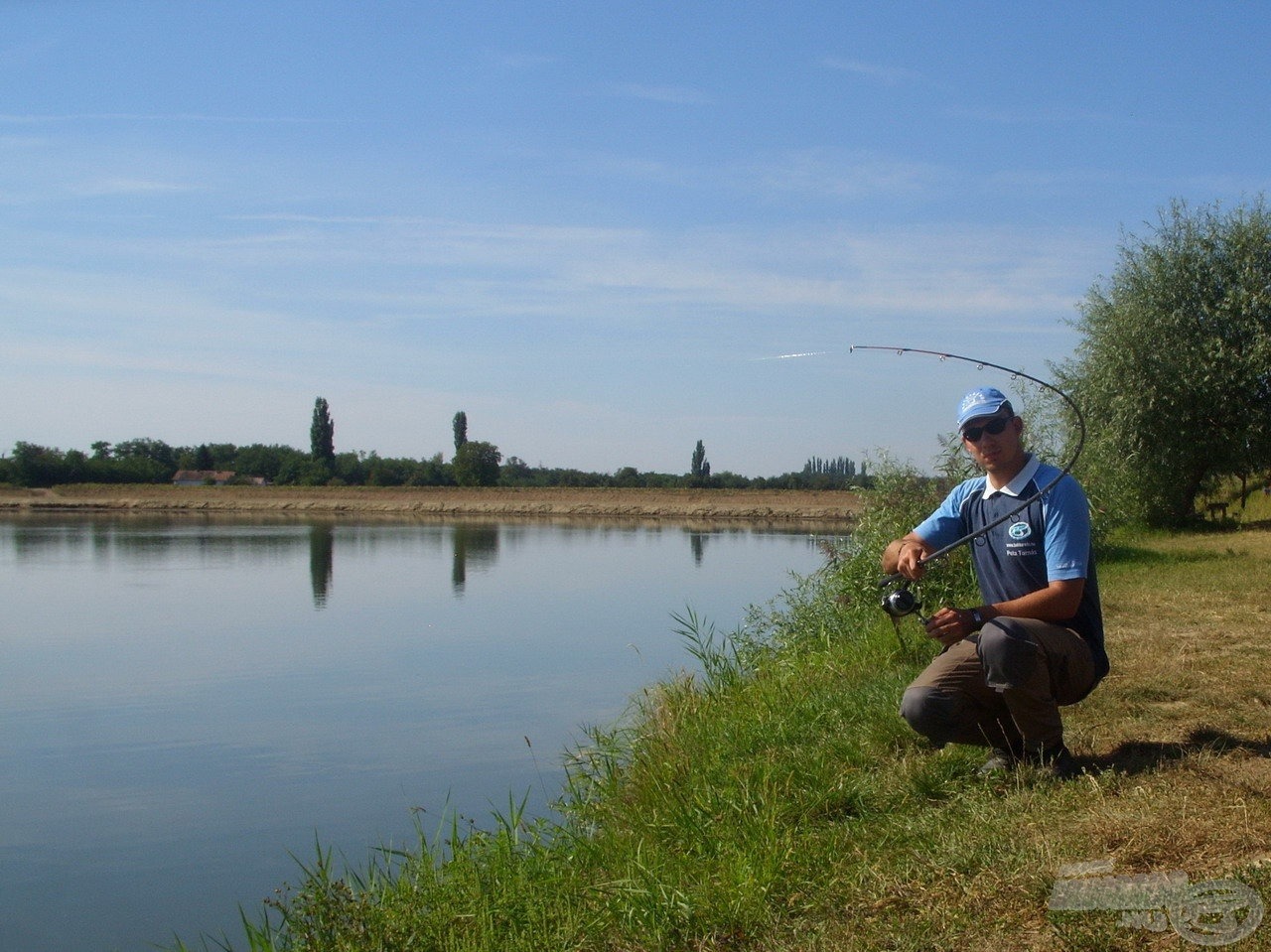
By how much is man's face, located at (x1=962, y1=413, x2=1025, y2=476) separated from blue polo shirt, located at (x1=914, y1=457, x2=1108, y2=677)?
0.06 metres

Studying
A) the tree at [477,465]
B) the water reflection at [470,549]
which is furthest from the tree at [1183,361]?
the tree at [477,465]

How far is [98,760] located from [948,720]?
23.6 feet

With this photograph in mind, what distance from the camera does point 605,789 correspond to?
6762mm

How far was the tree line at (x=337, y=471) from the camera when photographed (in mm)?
68250

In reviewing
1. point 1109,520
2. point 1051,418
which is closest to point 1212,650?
point 1109,520

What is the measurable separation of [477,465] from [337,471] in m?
11.2

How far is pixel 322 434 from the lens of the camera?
80.0 metres

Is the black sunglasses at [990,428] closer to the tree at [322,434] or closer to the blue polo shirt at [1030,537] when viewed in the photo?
the blue polo shirt at [1030,537]

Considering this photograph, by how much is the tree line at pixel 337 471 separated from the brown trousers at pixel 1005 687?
56.8 meters

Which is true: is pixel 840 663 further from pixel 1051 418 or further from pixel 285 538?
pixel 285 538

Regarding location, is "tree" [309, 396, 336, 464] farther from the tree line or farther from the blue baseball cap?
the blue baseball cap

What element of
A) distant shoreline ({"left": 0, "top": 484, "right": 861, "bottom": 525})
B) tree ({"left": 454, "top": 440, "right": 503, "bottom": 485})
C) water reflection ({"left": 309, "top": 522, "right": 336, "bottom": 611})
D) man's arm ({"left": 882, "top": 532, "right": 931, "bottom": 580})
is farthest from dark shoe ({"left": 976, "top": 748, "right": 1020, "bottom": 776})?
tree ({"left": 454, "top": 440, "right": 503, "bottom": 485})

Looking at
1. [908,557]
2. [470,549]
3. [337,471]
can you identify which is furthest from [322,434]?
[908,557]

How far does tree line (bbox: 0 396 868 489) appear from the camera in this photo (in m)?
68.2
